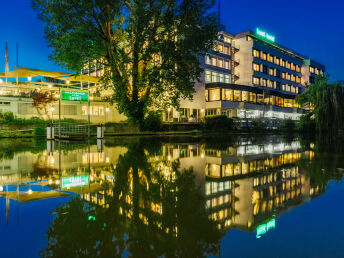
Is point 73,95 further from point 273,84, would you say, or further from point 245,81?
point 273,84

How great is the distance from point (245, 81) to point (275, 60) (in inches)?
602

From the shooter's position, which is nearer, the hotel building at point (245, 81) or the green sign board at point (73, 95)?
the green sign board at point (73, 95)

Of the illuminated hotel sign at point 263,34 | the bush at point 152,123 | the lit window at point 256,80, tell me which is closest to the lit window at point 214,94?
the lit window at point 256,80

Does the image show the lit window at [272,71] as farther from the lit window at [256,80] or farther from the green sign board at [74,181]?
the green sign board at [74,181]

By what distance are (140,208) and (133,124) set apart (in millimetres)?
27527

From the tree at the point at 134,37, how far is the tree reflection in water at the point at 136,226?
66.0 feet

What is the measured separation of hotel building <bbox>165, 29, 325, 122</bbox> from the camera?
50.2 m

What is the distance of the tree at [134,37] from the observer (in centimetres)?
2195

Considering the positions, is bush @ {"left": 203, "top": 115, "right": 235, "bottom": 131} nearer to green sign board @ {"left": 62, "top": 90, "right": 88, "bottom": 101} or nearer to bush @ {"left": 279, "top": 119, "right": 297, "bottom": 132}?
bush @ {"left": 279, "top": 119, "right": 297, "bottom": 132}

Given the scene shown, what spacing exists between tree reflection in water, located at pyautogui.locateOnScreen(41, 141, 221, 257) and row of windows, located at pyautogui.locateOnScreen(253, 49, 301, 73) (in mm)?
62902

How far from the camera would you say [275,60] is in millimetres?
69875

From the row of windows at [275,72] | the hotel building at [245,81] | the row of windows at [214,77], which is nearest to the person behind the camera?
the hotel building at [245,81]

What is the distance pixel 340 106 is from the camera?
2920 centimetres

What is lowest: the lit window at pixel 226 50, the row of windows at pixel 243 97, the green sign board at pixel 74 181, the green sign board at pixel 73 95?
the green sign board at pixel 74 181
